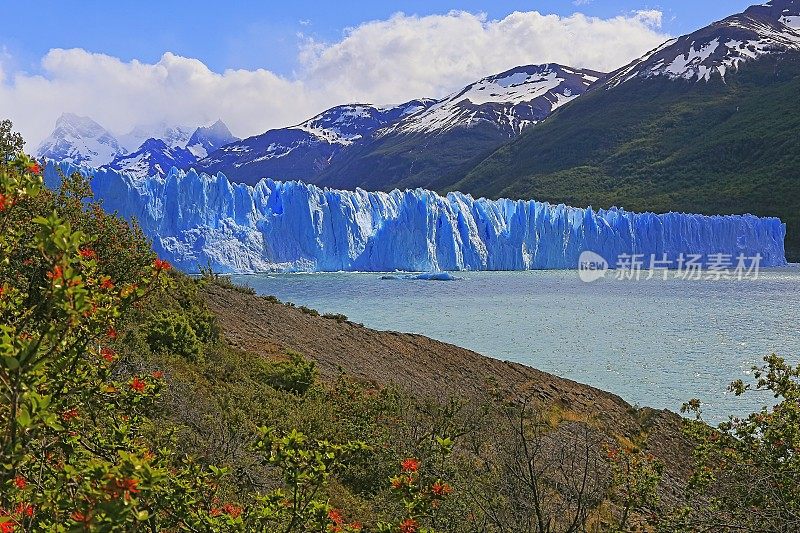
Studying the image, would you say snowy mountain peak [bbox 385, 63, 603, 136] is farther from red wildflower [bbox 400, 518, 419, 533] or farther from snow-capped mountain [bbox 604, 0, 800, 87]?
red wildflower [bbox 400, 518, 419, 533]

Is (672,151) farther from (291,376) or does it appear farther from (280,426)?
(280,426)

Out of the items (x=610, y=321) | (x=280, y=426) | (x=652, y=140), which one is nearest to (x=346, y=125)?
(x=652, y=140)

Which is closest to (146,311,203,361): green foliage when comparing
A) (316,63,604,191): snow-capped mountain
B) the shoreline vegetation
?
the shoreline vegetation

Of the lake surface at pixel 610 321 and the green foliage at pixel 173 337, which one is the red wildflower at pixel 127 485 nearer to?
the green foliage at pixel 173 337

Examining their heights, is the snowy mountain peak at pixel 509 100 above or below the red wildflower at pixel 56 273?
above

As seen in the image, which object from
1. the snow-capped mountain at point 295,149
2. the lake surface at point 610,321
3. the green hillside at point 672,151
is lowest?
the lake surface at point 610,321

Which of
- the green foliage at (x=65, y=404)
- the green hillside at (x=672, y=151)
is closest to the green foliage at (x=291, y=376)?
the green foliage at (x=65, y=404)

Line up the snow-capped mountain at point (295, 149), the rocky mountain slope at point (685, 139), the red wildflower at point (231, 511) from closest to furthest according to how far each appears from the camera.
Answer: the red wildflower at point (231, 511) < the rocky mountain slope at point (685, 139) < the snow-capped mountain at point (295, 149)
